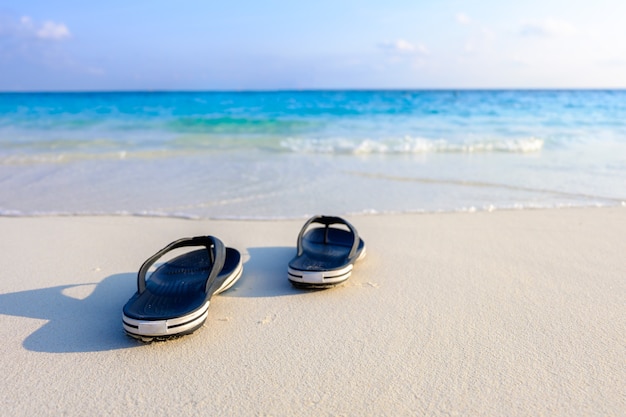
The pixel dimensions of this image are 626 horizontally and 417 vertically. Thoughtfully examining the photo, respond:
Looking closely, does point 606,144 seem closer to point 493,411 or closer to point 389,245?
point 389,245

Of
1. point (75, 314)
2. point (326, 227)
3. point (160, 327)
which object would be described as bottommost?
point (75, 314)

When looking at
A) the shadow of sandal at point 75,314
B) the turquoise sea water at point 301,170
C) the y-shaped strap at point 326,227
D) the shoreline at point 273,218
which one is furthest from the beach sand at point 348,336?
the turquoise sea water at point 301,170

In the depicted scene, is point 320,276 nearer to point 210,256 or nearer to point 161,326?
point 210,256

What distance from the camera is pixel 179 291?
2625 millimetres

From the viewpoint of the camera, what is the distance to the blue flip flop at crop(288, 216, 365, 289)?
288 cm

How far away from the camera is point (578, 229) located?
423cm

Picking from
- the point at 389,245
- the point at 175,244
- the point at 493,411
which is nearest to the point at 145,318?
the point at 175,244

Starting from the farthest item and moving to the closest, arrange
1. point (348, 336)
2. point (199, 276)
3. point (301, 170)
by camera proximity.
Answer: point (301, 170), point (199, 276), point (348, 336)

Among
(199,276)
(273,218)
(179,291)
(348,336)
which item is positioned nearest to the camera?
(348,336)

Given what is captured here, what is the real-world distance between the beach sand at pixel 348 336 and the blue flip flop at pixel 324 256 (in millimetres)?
112

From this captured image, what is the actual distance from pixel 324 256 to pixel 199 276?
2.64 ft

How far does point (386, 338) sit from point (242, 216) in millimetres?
2619

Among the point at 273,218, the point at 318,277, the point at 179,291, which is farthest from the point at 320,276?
the point at 273,218

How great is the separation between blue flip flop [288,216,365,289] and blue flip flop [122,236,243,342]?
39 cm
